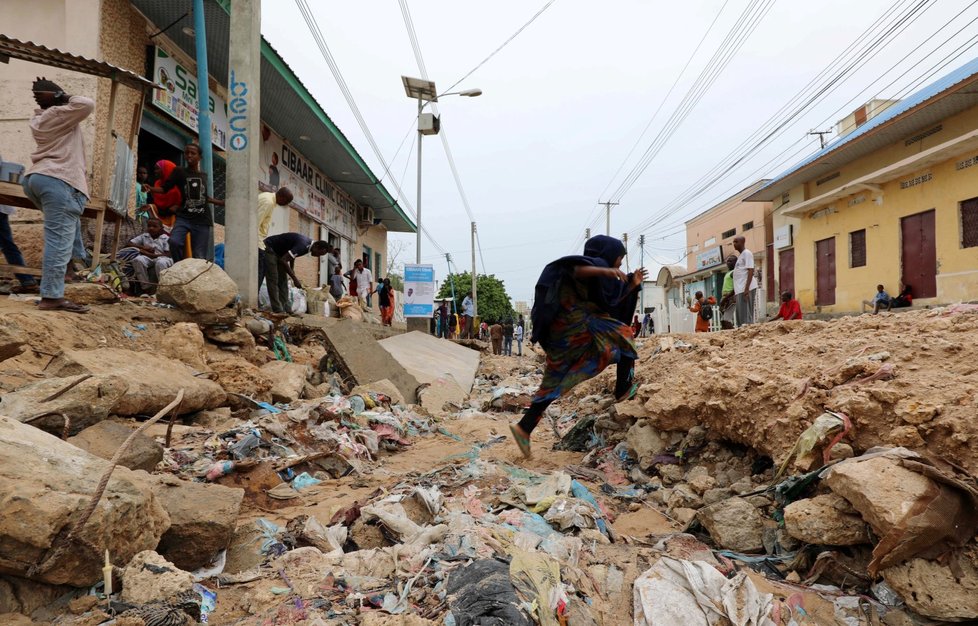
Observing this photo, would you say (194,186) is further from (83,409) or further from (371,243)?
(371,243)

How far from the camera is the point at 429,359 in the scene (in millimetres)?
8727

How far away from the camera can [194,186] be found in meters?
5.49

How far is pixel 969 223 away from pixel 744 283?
925cm

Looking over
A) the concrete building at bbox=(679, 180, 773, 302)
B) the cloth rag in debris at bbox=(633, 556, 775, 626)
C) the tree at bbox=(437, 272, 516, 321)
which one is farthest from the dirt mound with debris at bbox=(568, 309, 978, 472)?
the tree at bbox=(437, 272, 516, 321)

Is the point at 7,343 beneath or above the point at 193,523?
above

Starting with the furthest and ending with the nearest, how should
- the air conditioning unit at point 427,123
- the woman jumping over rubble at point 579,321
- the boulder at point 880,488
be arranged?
the air conditioning unit at point 427,123, the woman jumping over rubble at point 579,321, the boulder at point 880,488

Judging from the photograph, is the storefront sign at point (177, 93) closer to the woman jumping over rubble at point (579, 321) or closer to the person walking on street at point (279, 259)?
the person walking on street at point (279, 259)

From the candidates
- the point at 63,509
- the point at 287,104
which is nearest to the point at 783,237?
the point at 287,104

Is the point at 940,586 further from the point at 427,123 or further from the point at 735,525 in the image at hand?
the point at 427,123

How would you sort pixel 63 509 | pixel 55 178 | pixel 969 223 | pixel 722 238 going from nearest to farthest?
pixel 63 509
pixel 55 178
pixel 969 223
pixel 722 238

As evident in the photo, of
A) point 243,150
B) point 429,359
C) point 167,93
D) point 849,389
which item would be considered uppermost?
point 167,93

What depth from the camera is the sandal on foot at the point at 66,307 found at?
398 centimetres

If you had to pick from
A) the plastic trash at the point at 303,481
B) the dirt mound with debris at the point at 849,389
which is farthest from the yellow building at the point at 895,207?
the plastic trash at the point at 303,481

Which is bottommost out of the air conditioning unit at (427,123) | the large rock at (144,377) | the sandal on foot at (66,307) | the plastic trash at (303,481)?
the plastic trash at (303,481)
